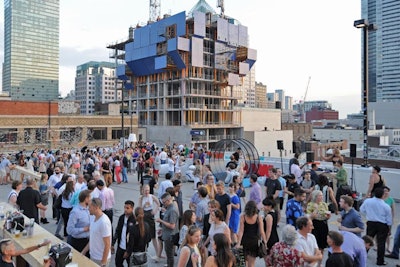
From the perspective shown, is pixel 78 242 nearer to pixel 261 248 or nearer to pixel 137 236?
pixel 137 236

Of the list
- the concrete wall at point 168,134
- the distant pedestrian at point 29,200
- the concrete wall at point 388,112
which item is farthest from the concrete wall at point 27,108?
the concrete wall at point 388,112

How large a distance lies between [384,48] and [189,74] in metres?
139

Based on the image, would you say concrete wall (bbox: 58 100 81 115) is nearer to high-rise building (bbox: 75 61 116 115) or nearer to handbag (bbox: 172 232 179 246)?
handbag (bbox: 172 232 179 246)

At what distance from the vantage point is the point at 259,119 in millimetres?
78188

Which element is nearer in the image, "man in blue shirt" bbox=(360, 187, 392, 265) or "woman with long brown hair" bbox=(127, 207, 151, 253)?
"woman with long brown hair" bbox=(127, 207, 151, 253)

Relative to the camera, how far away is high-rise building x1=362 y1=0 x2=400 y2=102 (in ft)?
525

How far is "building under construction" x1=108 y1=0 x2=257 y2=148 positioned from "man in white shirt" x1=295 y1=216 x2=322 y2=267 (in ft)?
184

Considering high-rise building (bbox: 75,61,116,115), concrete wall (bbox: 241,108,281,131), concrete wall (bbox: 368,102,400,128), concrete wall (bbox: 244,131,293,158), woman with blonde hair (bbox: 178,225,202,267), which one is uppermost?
high-rise building (bbox: 75,61,116,115)

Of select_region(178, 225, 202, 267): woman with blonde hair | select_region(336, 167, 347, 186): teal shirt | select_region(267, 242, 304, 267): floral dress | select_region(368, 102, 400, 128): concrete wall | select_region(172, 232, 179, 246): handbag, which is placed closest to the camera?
select_region(267, 242, 304, 267): floral dress

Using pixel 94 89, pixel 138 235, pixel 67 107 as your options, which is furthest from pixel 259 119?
pixel 94 89

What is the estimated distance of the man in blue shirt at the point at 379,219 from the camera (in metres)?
7.17

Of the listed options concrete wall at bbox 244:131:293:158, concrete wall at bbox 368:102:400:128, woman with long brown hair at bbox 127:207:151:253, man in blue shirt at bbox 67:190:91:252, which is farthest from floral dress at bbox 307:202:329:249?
concrete wall at bbox 368:102:400:128

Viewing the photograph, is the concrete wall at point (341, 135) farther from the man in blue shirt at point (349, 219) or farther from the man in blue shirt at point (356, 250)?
the man in blue shirt at point (356, 250)

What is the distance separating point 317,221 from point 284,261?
2.47 m
